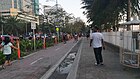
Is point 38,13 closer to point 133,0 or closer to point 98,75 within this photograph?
point 133,0

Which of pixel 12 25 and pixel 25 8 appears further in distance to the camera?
pixel 12 25

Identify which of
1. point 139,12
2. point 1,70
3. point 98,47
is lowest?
point 1,70

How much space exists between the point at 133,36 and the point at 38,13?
38965 millimetres

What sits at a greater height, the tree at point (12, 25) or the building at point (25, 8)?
the building at point (25, 8)

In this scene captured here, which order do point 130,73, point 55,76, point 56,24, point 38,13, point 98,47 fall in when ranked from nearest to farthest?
point 130,73
point 55,76
point 98,47
point 38,13
point 56,24

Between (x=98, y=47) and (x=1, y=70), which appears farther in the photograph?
(x=1, y=70)

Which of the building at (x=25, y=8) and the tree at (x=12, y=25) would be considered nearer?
the building at (x=25, y=8)

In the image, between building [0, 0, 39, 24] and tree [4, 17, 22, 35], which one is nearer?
building [0, 0, 39, 24]

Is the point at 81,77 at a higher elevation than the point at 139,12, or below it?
below

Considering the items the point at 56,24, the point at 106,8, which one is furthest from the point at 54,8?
the point at 106,8

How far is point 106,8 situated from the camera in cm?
2806

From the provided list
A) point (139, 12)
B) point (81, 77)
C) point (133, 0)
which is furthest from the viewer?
point (139, 12)

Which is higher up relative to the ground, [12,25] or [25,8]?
[25,8]

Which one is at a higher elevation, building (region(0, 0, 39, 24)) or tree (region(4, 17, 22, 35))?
building (region(0, 0, 39, 24))
